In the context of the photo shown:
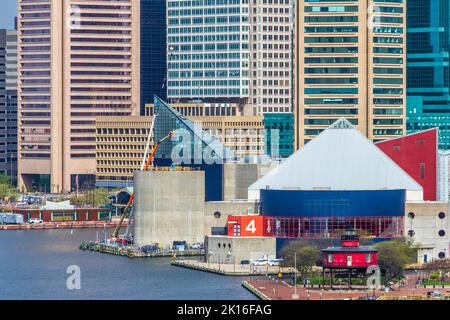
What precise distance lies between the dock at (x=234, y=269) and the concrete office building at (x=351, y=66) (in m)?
47.9

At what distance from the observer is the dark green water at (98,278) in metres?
59.5

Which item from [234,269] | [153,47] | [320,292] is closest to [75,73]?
[153,47]

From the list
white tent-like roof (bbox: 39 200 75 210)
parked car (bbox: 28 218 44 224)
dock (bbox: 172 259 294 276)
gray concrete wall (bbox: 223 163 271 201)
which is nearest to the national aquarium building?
dock (bbox: 172 259 294 276)

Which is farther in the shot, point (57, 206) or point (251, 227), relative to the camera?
point (57, 206)

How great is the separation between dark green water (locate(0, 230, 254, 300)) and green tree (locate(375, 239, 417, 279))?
671cm

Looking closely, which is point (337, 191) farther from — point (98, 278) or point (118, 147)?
point (118, 147)

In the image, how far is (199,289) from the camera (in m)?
62.8

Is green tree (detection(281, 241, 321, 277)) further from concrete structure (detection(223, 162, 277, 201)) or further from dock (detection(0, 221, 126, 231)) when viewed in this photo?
dock (detection(0, 221, 126, 231))

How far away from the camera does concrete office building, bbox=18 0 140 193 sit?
186 metres

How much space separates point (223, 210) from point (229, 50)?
88840mm

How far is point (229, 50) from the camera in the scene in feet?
587

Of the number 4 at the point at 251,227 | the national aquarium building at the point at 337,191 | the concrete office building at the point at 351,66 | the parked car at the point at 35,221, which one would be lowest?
the parked car at the point at 35,221

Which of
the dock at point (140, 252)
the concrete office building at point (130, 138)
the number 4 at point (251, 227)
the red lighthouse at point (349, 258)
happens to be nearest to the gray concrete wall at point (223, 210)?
the dock at point (140, 252)

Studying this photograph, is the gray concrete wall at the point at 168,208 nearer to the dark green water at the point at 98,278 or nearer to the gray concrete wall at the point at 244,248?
the dark green water at the point at 98,278
